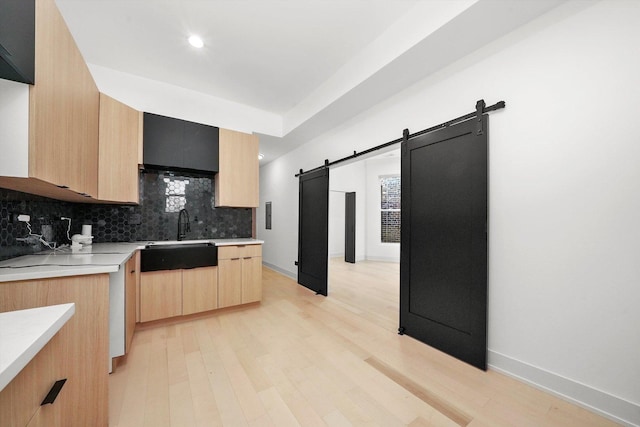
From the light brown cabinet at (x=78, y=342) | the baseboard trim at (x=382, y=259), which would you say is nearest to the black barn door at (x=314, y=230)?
the light brown cabinet at (x=78, y=342)

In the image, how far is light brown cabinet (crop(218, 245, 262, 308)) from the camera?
323 centimetres

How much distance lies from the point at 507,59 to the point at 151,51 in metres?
3.65

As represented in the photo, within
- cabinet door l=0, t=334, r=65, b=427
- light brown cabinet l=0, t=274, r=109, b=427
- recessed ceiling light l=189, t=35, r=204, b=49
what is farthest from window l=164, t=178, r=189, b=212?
cabinet door l=0, t=334, r=65, b=427

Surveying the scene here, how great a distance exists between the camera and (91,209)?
3068mm

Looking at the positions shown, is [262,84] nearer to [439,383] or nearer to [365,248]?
[439,383]

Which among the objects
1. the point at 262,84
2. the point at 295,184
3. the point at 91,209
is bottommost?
the point at 91,209

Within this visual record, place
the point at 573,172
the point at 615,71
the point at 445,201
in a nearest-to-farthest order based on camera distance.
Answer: the point at 615,71 → the point at 573,172 → the point at 445,201

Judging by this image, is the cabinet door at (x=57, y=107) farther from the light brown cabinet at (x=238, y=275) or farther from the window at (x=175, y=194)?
the light brown cabinet at (x=238, y=275)

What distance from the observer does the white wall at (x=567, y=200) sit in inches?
59.4

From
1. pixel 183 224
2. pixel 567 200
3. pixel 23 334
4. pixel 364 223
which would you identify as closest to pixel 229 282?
pixel 183 224

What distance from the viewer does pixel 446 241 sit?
2.34 m

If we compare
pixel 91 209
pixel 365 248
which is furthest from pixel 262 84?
pixel 365 248

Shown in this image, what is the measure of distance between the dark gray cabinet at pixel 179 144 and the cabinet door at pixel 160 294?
4.67ft

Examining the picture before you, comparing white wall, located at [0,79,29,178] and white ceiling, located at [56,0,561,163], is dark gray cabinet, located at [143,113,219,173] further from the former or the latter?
white wall, located at [0,79,29,178]
